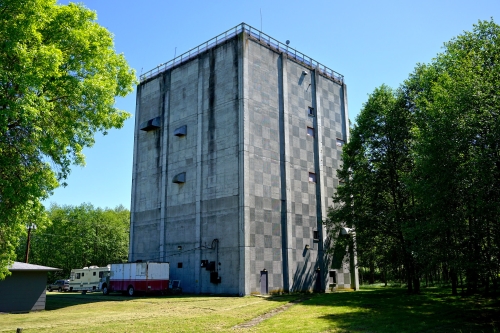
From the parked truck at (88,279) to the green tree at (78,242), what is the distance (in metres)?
25.8

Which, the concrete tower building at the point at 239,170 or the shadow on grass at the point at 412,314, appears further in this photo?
the concrete tower building at the point at 239,170

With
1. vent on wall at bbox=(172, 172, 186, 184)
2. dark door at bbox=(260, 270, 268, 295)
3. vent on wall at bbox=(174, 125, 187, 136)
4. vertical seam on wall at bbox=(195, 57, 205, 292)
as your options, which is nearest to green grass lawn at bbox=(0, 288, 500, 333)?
dark door at bbox=(260, 270, 268, 295)

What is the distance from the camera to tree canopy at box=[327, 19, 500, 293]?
21500 mm

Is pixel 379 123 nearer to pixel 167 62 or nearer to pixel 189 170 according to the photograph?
pixel 189 170

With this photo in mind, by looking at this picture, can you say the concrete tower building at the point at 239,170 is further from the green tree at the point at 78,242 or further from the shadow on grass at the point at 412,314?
the green tree at the point at 78,242

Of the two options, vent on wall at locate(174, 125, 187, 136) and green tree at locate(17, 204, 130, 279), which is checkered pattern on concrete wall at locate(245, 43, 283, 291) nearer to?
vent on wall at locate(174, 125, 187, 136)

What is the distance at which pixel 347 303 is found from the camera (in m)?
28.8

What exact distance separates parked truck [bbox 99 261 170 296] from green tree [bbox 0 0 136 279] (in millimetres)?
21239

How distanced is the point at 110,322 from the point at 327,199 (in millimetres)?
30173

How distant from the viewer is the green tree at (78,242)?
7931 centimetres

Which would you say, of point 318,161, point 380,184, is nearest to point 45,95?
point 380,184

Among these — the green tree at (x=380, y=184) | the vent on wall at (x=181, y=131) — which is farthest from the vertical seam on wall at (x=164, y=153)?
the green tree at (x=380, y=184)

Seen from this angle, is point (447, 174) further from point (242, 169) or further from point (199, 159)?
point (199, 159)

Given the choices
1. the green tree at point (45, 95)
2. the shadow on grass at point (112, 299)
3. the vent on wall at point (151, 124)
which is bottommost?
the shadow on grass at point (112, 299)
